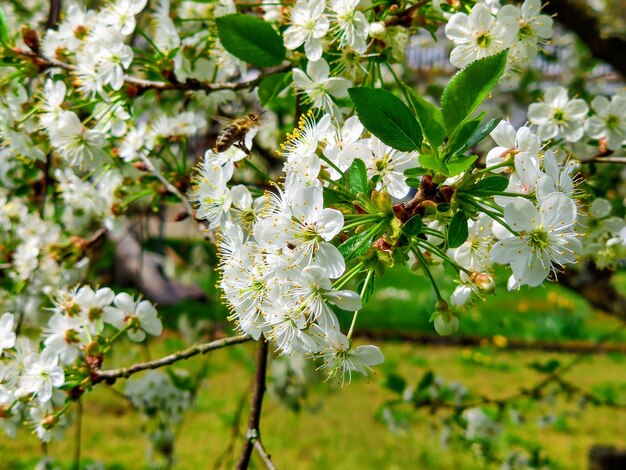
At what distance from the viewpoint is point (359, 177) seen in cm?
78

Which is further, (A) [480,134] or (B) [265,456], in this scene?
(B) [265,456]

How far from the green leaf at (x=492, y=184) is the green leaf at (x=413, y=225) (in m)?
0.09

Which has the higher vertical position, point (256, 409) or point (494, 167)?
point (494, 167)

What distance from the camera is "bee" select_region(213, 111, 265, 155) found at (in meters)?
1.01

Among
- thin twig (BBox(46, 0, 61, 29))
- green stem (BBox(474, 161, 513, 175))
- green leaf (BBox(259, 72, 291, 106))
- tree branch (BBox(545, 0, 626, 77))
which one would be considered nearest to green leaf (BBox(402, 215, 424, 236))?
green stem (BBox(474, 161, 513, 175))

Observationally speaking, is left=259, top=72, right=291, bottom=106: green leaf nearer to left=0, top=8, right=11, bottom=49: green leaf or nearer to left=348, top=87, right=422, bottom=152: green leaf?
left=348, top=87, right=422, bottom=152: green leaf

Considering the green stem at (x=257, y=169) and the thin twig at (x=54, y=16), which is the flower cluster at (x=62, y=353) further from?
the thin twig at (x=54, y=16)

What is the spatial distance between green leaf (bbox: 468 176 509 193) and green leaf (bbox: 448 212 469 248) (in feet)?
0.14

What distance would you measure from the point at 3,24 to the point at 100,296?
62 cm

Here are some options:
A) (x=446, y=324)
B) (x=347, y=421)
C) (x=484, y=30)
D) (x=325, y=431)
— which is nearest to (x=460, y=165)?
(x=446, y=324)

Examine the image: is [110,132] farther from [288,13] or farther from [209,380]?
[209,380]

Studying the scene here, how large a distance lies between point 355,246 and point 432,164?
0.14 metres

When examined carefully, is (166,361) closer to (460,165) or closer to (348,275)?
(348,275)

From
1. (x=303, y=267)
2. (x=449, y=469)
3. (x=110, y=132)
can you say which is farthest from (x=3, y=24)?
(x=449, y=469)
